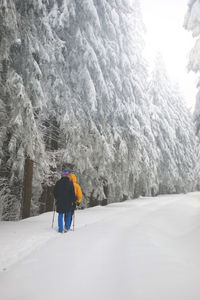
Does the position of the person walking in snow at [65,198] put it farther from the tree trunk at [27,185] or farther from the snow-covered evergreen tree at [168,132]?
the snow-covered evergreen tree at [168,132]

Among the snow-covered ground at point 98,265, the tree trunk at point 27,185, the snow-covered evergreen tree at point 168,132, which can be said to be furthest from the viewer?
the snow-covered evergreen tree at point 168,132

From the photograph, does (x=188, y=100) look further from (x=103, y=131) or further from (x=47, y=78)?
(x=47, y=78)

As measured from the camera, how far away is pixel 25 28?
25.8ft

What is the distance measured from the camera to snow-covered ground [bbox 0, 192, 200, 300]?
10.9ft

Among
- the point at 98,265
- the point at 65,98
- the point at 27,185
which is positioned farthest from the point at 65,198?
the point at 65,98

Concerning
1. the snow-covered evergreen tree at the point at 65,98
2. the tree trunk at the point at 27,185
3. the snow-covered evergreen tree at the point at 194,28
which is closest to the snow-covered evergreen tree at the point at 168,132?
the snow-covered evergreen tree at the point at 65,98

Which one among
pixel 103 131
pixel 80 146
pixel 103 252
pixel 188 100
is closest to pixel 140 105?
pixel 103 131

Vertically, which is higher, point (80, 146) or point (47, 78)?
point (47, 78)

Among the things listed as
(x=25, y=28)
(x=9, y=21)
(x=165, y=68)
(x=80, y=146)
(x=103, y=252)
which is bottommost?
(x=103, y=252)

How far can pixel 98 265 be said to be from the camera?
4285 millimetres

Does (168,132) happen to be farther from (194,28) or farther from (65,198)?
(65,198)

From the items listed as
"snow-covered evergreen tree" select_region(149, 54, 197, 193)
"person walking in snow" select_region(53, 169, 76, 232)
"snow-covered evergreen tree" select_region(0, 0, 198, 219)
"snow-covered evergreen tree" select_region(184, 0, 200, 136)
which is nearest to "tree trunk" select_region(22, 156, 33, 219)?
"snow-covered evergreen tree" select_region(0, 0, 198, 219)

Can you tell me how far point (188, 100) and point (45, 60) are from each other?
118 feet

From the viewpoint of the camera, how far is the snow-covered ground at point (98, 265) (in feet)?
10.9
